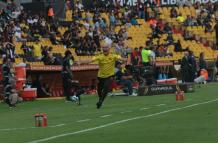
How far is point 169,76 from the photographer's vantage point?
37.6 metres

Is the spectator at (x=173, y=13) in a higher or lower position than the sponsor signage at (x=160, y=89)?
higher

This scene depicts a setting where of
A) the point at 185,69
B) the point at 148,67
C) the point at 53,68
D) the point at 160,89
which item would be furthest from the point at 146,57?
the point at 160,89

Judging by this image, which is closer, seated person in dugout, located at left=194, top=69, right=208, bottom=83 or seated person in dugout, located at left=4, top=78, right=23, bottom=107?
seated person in dugout, located at left=4, top=78, right=23, bottom=107

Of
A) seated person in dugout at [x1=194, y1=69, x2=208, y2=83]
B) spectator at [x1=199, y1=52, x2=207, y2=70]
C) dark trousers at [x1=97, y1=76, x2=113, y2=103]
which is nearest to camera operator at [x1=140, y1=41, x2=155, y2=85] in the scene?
seated person in dugout at [x1=194, y1=69, x2=208, y2=83]

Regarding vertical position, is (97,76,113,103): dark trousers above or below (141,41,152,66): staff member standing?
below

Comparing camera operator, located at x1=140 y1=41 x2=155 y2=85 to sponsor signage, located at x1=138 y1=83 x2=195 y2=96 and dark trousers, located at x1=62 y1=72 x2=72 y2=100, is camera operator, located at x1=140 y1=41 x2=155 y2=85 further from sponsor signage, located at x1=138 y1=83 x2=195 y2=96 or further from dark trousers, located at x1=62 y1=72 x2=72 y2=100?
dark trousers, located at x1=62 y1=72 x2=72 y2=100

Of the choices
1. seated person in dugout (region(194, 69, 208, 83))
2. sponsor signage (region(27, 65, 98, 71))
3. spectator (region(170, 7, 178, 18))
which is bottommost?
seated person in dugout (region(194, 69, 208, 83))

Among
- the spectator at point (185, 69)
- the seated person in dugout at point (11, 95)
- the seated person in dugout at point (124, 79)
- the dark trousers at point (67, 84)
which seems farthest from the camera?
the spectator at point (185, 69)

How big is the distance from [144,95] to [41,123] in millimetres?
11905

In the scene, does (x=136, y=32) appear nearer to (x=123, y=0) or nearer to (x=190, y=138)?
(x=123, y=0)

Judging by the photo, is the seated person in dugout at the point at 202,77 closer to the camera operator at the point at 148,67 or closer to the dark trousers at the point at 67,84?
the camera operator at the point at 148,67

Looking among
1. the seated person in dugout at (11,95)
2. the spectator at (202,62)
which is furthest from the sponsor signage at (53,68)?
the spectator at (202,62)

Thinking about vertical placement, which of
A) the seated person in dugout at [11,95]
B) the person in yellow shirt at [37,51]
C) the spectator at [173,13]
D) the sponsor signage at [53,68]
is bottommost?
the seated person in dugout at [11,95]

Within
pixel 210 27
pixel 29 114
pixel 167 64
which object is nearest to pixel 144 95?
pixel 29 114
